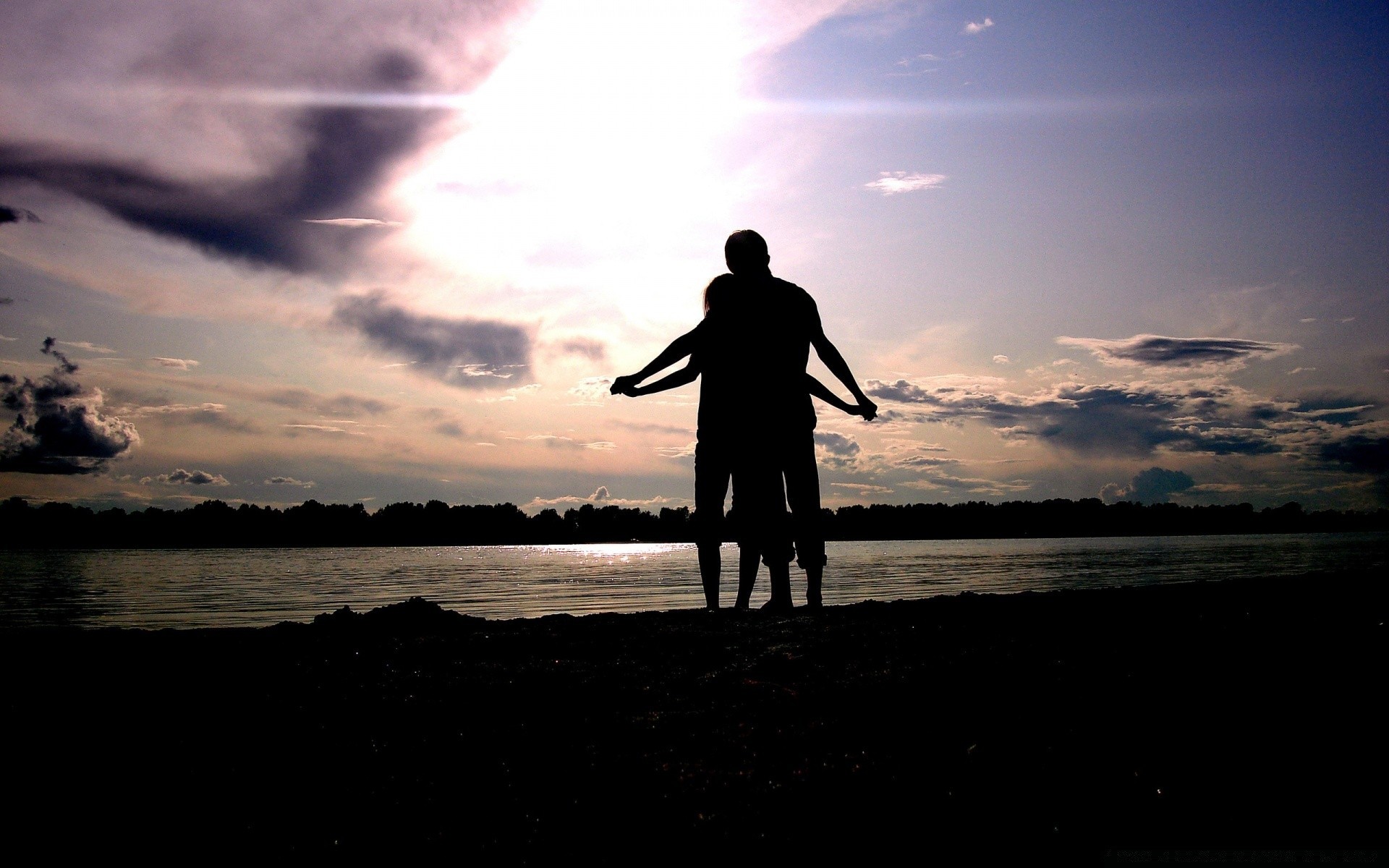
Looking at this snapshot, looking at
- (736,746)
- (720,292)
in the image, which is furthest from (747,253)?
(736,746)

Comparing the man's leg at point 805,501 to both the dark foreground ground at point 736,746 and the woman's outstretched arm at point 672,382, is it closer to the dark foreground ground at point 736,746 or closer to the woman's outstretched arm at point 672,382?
the woman's outstretched arm at point 672,382

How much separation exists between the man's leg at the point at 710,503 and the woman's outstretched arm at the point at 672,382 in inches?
23.4

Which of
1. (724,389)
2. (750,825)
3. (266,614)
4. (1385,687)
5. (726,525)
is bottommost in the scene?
(266,614)

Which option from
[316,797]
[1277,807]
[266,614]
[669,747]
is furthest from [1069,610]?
[266,614]

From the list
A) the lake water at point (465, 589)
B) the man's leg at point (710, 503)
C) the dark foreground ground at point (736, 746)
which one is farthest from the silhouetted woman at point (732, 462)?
the lake water at point (465, 589)

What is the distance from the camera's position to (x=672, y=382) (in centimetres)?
702

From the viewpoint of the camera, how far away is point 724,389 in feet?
22.2

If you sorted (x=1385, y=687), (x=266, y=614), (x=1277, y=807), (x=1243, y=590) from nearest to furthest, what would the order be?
(x=1277, y=807)
(x=1385, y=687)
(x=1243, y=590)
(x=266, y=614)

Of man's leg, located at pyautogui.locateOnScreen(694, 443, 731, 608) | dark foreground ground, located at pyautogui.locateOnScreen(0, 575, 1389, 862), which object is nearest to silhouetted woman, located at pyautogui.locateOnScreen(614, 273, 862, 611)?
man's leg, located at pyautogui.locateOnScreen(694, 443, 731, 608)

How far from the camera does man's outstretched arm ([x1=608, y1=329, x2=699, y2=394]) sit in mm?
7004

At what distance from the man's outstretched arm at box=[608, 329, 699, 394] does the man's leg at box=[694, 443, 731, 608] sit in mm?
791

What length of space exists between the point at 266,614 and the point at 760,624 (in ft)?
44.7

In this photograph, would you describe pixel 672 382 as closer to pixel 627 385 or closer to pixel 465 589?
pixel 627 385

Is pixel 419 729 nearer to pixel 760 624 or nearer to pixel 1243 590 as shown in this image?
pixel 760 624
